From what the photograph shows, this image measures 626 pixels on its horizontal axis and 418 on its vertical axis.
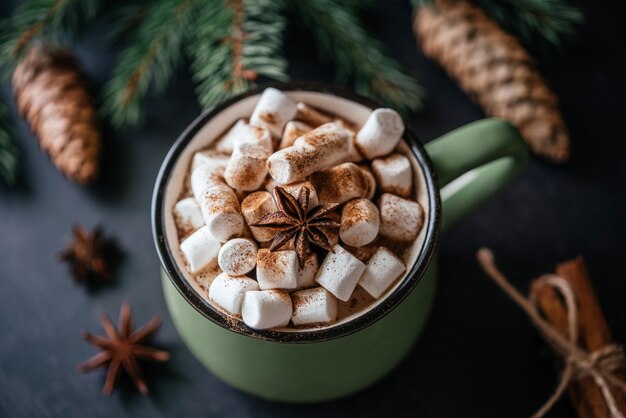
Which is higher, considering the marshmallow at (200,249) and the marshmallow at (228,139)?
the marshmallow at (228,139)

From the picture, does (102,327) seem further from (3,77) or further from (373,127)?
(373,127)

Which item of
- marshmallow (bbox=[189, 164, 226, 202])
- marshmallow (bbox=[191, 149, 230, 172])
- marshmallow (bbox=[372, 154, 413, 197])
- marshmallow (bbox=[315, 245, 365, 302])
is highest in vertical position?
marshmallow (bbox=[372, 154, 413, 197])

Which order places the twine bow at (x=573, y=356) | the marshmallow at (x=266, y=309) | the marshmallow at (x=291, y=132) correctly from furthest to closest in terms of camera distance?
1. the twine bow at (x=573, y=356)
2. the marshmallow at (x=291, y=132)
3. the marshmallow at (x=266, y=309)

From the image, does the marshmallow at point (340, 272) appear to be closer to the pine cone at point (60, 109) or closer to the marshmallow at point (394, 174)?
the marshmallow at point (394, 174)

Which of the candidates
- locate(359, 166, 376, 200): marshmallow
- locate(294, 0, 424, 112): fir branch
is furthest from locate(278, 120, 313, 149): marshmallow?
locate(294, 0, 424, 112): fir branch

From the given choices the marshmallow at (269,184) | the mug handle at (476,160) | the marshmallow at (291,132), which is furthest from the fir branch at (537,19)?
the marshmallow at (269,184)

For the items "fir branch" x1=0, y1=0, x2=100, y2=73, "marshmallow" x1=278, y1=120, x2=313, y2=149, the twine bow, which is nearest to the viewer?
"marshmallow" x1=278, y1=120, x2=313, y2=149

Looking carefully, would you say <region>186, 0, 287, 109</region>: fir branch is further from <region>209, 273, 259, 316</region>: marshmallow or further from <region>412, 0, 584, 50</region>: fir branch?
<region>209, 273, 259, 316</region>: marshmallow

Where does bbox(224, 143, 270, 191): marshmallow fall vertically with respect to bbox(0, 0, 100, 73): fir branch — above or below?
above
